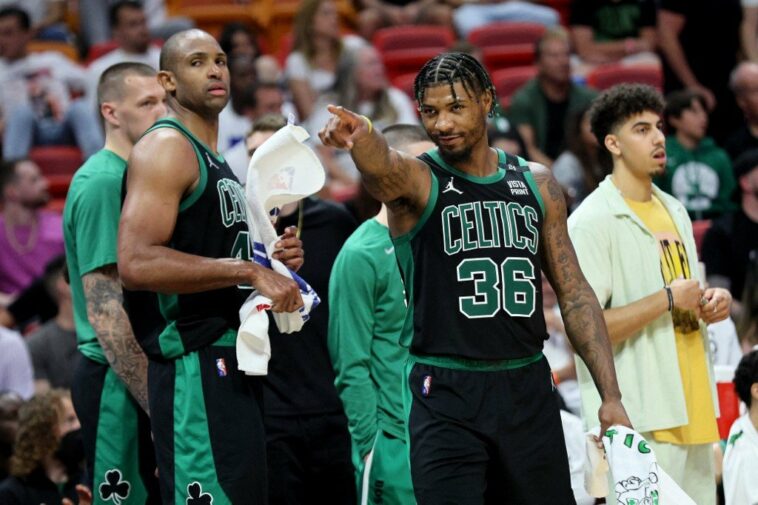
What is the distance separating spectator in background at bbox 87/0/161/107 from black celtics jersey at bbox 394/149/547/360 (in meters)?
7.02

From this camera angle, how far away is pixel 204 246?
14.7 ft

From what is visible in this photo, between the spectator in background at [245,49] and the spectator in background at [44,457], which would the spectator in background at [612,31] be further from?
the spectator in background at [44,457]

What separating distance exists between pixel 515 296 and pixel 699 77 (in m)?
8.05

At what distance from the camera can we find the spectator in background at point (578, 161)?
8.84m

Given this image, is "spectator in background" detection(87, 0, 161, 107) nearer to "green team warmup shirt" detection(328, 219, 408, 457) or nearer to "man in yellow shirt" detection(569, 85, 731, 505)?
"green team warmup shirt" detection(328, 219, 408, 457)

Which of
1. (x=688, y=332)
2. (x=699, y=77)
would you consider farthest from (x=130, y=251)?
(x=699, y=77)

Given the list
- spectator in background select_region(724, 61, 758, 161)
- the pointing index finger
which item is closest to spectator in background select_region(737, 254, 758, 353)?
spectator in background select_region(724, 61, 758, 161)

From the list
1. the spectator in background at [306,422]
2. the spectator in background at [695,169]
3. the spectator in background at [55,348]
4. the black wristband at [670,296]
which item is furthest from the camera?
the spectator in background at [695,169]

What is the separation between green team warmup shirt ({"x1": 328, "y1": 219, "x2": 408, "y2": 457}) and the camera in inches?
205

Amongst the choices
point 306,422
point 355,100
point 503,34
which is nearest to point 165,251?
point 306,422

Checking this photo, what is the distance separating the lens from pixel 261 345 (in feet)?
14.3

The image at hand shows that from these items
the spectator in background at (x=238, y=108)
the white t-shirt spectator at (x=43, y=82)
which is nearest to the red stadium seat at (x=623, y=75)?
the spectator in background at (x=238, y=108)

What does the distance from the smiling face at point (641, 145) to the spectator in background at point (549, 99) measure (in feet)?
16.7

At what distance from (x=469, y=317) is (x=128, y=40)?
7.45 m
